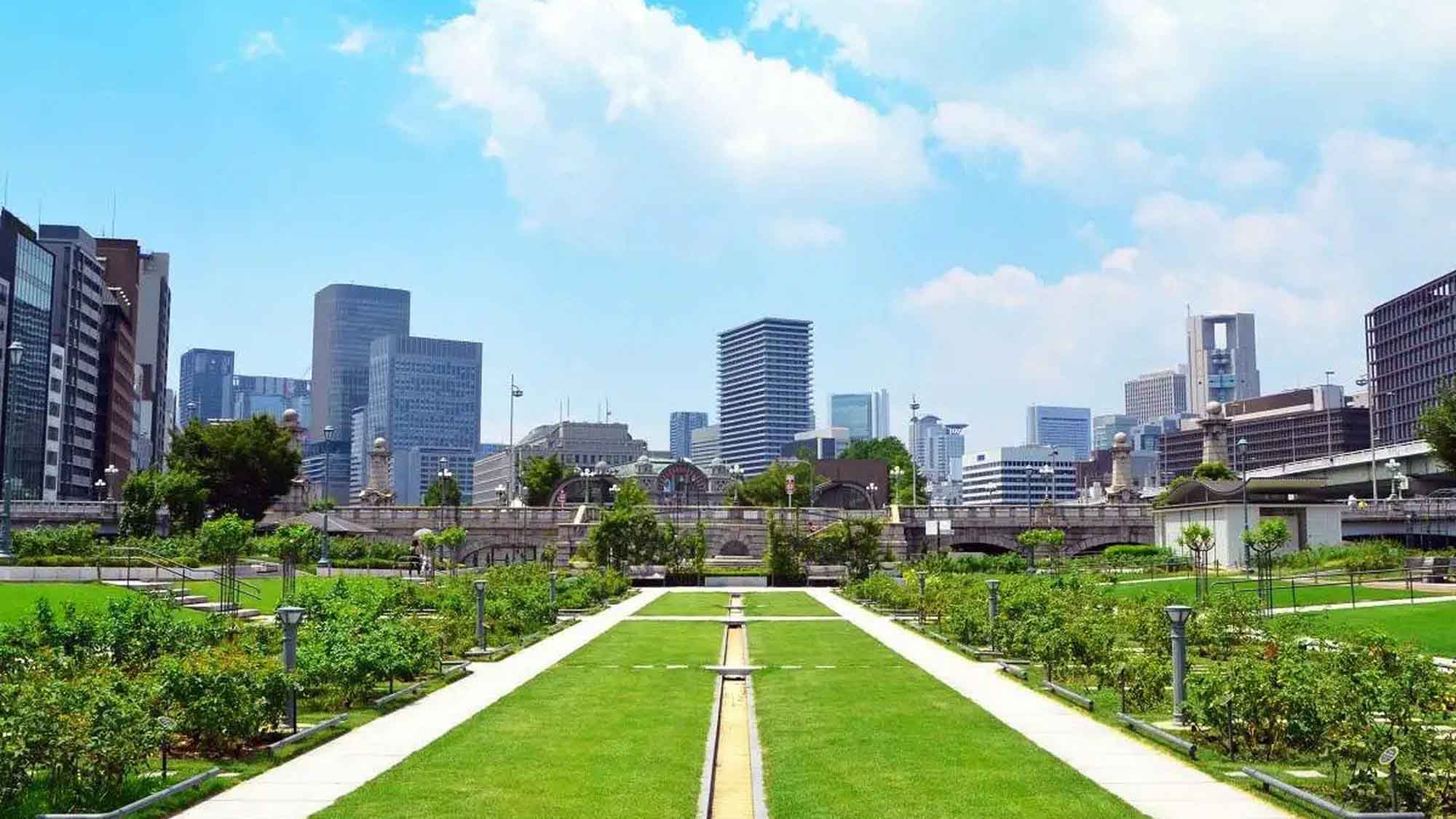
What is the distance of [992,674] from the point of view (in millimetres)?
26375

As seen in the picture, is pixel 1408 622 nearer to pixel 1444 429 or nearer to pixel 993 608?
pixel 993 608

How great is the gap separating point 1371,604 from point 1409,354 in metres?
140

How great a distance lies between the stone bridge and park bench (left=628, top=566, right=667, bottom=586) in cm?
939

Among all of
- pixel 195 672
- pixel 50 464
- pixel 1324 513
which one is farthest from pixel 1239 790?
pixel 50 464

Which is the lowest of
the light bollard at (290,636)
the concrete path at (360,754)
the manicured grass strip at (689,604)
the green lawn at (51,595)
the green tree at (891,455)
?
the manicured grass strip at (689,604)

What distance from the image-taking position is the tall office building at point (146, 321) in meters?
157

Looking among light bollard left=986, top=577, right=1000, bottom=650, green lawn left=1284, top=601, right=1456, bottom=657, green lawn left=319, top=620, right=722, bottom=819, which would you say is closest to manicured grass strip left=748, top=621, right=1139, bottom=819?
green lawn left=319, top=620, right=722, bottom=819

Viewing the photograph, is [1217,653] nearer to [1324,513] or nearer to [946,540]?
[1324,513]

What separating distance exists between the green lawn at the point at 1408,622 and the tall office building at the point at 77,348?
120 metres

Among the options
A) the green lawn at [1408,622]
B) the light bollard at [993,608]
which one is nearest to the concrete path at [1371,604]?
the green lawn at [1408,622]

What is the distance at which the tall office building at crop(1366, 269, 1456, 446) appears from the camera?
15112 cm

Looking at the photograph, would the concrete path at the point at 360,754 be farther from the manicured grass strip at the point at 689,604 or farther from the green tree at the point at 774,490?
the green tree at the point at 774,490

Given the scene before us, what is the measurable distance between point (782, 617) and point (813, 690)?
67.3 feet

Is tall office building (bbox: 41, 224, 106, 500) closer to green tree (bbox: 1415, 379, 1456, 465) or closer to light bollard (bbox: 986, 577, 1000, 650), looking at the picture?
light bollard (bbox: 986, 577, 1000, 650)
